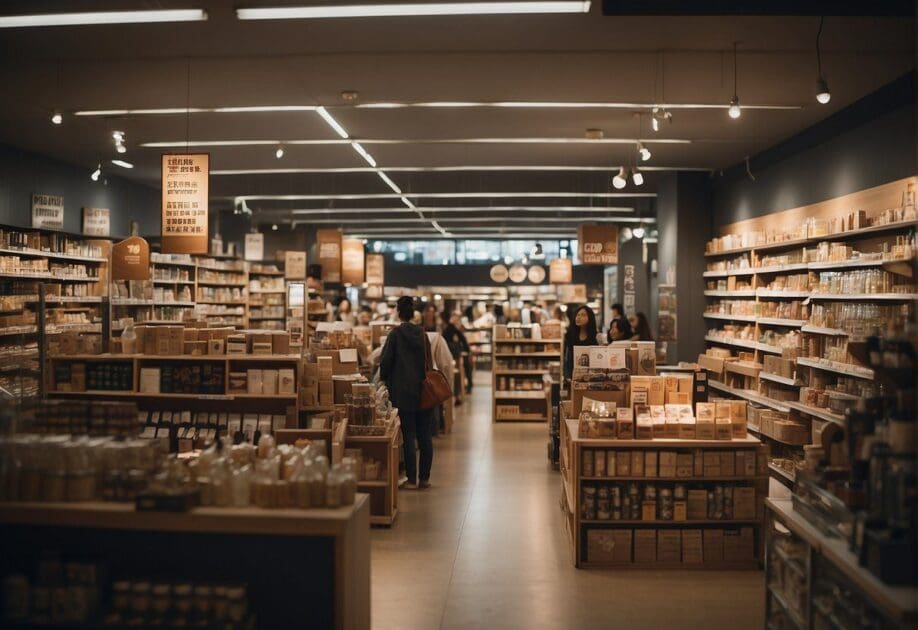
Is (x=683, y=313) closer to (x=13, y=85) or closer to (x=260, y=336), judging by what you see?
(x=260, y=336)

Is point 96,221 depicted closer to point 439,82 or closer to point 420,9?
point 439,82

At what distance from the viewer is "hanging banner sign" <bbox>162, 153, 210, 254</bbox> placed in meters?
8.12

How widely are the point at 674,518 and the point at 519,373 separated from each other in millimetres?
8008

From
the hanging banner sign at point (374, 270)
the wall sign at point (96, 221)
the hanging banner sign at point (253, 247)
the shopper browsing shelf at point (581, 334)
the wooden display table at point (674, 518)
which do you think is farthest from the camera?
the hanging banner sign at point (374, 270)

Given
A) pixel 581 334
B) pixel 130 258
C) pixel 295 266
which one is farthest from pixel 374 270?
pixel 581 334

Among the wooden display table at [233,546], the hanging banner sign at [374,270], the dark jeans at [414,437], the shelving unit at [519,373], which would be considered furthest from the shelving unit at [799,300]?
the hanging banner sign at [374,270]

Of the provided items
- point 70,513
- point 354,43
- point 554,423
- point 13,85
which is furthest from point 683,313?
point 70,513

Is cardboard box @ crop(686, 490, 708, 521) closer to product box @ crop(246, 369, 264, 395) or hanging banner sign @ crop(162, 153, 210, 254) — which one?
product box @ crop(246, 369, 264, 395)

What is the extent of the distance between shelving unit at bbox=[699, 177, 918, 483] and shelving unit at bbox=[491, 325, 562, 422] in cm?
294

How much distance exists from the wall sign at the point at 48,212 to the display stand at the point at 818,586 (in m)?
10.7

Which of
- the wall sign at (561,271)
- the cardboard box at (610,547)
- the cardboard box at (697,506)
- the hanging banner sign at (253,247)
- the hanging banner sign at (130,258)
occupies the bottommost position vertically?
the cardboard box at (610,547)

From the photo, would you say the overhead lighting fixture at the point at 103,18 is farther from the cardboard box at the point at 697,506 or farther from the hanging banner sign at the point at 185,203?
the cardboard box at the point at 697,506

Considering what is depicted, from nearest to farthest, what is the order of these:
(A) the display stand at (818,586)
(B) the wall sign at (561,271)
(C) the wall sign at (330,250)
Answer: (A) the display stand at (818,586), (C) the wall sign at (330,250), (B) the wall sign at (561,271)

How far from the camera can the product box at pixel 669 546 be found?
5.78 meters
